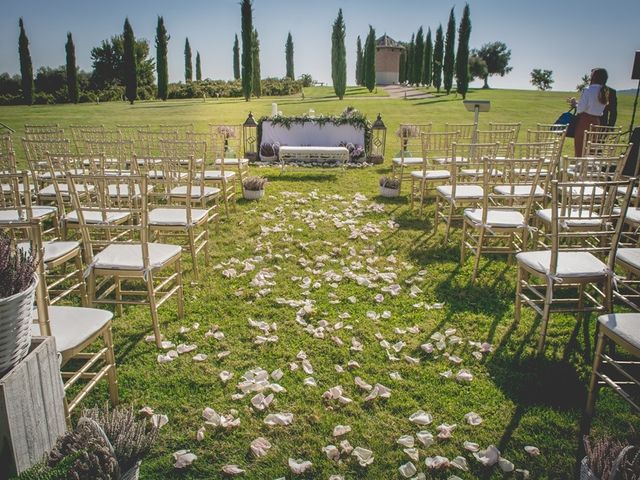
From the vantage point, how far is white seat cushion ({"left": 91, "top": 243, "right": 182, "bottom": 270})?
11.5 ft

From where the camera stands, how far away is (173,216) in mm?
4785

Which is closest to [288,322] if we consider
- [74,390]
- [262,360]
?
[262,360]

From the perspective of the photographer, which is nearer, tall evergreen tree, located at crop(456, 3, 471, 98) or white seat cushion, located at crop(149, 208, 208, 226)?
white seat cushion, located at crop(149, 208, 208, 226)

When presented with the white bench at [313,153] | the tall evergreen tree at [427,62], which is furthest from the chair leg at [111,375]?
the tall evergreen tree at [427,62]

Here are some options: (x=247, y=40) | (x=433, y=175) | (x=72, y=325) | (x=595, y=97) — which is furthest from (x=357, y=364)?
(x=247, y=40)

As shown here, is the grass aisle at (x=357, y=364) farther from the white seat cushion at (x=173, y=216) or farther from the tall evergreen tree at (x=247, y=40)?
the tall evergreen tree at (x=247, y=40)

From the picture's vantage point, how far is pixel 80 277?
14.1ft

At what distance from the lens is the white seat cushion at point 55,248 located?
3.67 meters

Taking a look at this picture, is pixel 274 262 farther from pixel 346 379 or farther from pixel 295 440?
pixel 295 440

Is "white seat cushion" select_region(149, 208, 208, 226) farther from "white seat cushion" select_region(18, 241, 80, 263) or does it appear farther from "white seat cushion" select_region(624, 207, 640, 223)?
"white seat cushion" select_region(624, 207, 640, 223)

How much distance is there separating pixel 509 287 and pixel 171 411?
3482mm

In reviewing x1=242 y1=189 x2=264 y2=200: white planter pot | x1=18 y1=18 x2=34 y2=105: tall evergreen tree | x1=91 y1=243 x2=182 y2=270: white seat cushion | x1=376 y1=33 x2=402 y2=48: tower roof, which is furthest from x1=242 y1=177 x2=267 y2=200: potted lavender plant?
x1=376 y1=33 x2=402 y2=48: tower roof

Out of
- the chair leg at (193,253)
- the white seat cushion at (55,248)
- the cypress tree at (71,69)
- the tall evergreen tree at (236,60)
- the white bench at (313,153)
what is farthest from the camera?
the tall evergreen tree at (236,60)

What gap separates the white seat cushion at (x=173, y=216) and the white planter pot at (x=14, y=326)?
2.75m
